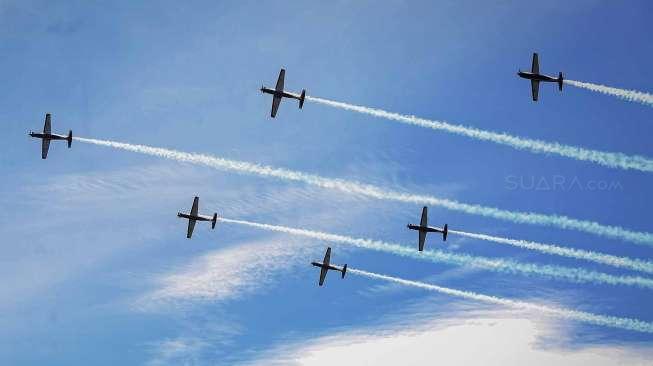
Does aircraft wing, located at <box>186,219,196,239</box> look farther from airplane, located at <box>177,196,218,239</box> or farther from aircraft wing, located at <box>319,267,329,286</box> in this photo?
aircraft wing, located at <box>319,267,329,286</box>

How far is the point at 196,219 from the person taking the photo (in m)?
138

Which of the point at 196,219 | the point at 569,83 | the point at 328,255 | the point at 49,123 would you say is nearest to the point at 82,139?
the point at 49,123

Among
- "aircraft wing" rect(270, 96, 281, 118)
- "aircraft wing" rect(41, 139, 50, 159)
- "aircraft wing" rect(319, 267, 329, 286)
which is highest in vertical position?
"aircraft wing" rect(270, 96, 281, 118)

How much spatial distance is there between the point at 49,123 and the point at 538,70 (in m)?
83.2

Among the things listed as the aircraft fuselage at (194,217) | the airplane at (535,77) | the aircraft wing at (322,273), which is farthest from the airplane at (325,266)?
the airplane at (535,77)

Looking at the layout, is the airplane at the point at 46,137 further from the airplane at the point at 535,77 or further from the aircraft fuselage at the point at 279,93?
the airplane at the point at 535,77

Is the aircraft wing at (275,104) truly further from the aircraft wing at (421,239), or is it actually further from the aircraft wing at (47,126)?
the aircraft wing at (47,126)

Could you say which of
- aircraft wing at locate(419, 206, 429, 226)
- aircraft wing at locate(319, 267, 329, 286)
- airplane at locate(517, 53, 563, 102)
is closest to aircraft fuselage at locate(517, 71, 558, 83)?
airplane at locate(517, 53, 563, 102)

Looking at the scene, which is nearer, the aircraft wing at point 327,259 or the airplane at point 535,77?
the airplane at point 535,77

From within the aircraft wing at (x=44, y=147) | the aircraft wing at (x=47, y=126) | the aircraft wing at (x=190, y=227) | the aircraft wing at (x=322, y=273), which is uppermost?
the aircraft wing at (x=47, y=126)

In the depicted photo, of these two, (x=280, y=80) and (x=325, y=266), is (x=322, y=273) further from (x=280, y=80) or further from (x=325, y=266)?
(x=280, y=80)

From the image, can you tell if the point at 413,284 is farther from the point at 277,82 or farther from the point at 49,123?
A: the point at 49,123

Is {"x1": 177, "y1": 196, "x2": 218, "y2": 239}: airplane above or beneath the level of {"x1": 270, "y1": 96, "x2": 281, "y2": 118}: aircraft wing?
beneath

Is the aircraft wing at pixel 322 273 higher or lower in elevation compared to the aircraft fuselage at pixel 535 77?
lower
